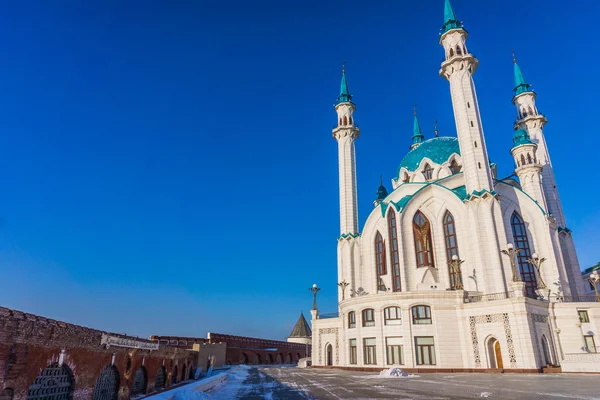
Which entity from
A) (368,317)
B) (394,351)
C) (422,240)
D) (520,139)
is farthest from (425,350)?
(520,139)

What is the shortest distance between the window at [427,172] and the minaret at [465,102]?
9.53 meters

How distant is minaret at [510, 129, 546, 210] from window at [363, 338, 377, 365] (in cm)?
2228

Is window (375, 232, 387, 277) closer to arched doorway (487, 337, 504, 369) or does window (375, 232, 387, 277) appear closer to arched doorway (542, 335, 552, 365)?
arched doorway (487, 337, 504, 369)

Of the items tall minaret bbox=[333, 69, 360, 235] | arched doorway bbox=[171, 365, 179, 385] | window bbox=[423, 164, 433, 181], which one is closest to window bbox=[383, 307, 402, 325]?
tall minaret bbox=[333, 69, 360, 235]

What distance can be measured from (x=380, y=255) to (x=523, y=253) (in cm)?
1294

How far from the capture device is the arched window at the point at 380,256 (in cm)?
3966

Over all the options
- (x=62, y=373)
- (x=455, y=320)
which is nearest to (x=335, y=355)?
(x=455, y=320)

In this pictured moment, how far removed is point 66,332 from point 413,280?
3157 cm

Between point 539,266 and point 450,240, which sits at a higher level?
point 450,240

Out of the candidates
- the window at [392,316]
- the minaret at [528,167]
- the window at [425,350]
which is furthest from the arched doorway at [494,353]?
the minaret at [528,167]

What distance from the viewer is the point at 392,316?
3036 cm

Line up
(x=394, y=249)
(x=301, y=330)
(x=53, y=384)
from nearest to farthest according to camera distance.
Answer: (x=53, y=384)
(x=394, y=249)
(x=301, y=330)

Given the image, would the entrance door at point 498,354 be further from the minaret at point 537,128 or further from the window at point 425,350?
the minaret at point 537,128

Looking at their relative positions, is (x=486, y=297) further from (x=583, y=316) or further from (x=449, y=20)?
(x=449, y=20)
